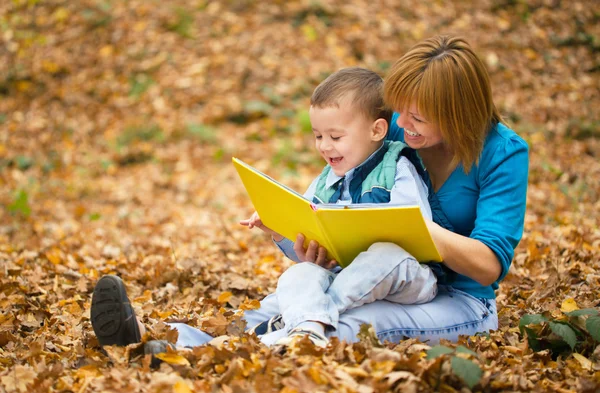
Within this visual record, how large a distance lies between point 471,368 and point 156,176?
6.31 meters

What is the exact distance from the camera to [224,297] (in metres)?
3.76

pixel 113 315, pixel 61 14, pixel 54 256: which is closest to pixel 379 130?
pixel 113 315

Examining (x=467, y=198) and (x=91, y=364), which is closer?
(x=91, y=364)

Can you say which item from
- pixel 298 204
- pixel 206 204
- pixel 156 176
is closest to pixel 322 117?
pixel 298 204

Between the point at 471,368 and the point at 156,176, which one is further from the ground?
the point at 471,368

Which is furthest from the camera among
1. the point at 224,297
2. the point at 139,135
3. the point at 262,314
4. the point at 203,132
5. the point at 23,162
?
the point at 139,135

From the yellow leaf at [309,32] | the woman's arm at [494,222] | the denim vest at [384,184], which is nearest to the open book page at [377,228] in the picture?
the woman's arm at [494,222]

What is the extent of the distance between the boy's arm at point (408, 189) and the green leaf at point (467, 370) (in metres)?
0.63

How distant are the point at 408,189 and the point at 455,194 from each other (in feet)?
0.99

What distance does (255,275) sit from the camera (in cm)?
439

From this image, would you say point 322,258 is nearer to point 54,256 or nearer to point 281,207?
point 281,207

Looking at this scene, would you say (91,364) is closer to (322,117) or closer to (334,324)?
(334,324)

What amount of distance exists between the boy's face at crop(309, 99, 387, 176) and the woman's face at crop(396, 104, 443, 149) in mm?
144

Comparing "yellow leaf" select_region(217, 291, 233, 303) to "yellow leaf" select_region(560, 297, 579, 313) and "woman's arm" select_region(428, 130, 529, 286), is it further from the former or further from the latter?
"yellow leaf" select_region(560, 297, 579, 313)
